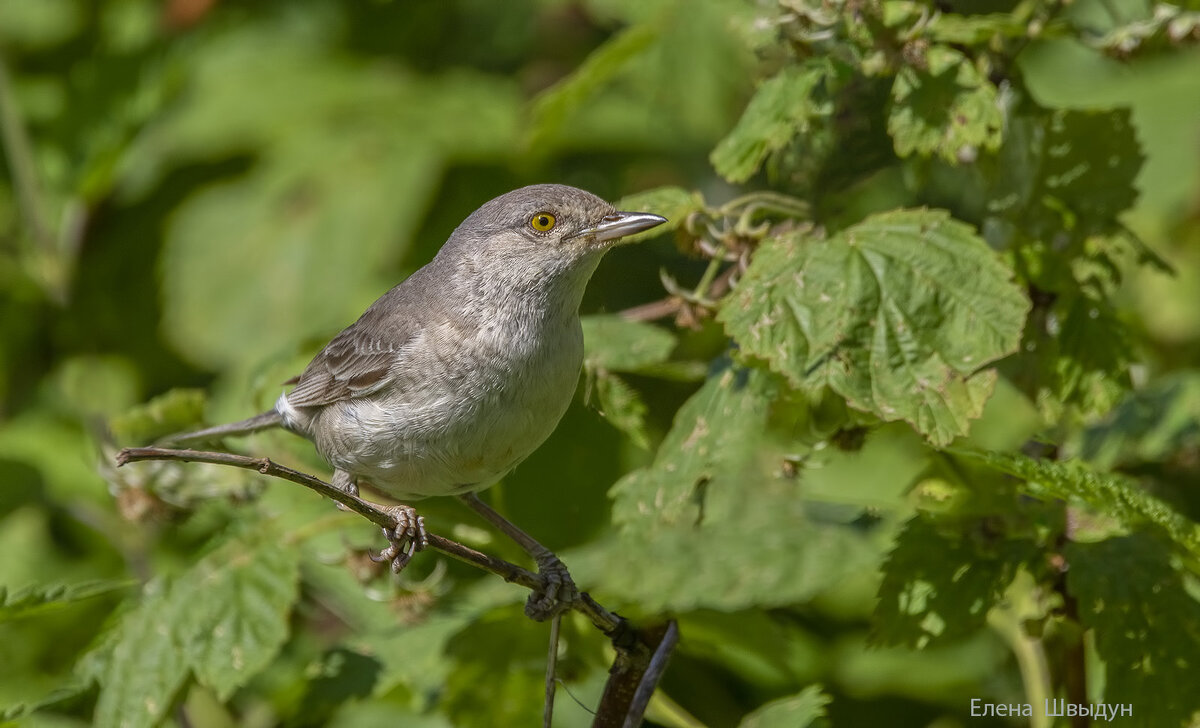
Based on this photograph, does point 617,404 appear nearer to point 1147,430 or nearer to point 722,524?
point 722,524

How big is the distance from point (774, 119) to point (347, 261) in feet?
11.0

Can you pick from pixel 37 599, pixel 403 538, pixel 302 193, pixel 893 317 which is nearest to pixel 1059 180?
pixel 893 317

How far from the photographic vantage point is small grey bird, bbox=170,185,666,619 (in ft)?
10.5

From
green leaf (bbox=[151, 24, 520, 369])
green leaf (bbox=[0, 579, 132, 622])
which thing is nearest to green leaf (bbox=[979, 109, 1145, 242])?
green leaf (bbox=[0, 579, 132, 622])

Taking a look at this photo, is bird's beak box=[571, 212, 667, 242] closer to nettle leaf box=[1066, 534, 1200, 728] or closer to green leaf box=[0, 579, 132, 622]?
nettle leaf box=[1066, 534, 1200, 728]

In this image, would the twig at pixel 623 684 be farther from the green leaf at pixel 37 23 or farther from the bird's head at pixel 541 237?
the green leaf at pixel 37 23

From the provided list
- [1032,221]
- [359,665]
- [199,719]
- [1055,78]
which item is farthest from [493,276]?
[1055,78]

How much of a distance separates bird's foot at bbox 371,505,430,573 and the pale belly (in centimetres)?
17

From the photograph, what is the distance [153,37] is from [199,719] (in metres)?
3.37

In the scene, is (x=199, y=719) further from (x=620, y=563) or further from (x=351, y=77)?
(x=351, y=77)

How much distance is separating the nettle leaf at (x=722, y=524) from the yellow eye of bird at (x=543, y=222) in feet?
2.27

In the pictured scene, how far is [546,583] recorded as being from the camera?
2.92m

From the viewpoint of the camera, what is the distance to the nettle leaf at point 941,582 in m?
3.06

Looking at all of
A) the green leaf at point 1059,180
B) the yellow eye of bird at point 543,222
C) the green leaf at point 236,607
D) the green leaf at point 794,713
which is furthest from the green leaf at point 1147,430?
the green leaf at point 236,607
